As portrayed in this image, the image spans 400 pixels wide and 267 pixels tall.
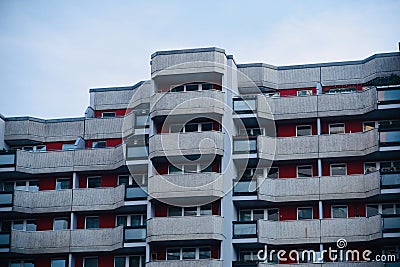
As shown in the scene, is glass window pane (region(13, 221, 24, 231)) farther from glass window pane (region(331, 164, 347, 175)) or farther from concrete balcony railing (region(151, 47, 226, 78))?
glass window pane (region(331, 164, 347, 175))

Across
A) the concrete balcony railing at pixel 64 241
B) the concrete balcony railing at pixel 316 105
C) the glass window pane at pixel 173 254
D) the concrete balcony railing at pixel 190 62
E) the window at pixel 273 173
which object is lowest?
the glass window pane at pixel 173 254

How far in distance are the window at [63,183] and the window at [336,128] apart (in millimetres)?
14979

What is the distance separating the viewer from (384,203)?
2105 inches

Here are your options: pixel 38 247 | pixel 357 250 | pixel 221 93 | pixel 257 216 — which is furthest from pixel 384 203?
pixel 38 247

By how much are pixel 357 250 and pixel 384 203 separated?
3024mm

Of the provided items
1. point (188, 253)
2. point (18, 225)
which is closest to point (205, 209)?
point (188, 253)

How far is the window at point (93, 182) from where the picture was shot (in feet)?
189

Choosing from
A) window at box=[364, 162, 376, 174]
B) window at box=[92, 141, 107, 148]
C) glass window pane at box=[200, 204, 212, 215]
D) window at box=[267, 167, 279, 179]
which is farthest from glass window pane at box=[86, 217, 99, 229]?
window at box=[364, 162, 376, 174]

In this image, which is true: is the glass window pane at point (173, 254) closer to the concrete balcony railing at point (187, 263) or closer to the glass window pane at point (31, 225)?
the concrete balcony railing at point (187, 263)

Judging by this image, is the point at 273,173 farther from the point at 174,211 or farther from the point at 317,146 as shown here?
the point at 174,211

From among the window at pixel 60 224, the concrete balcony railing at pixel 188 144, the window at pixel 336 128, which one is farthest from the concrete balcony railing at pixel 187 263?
the window at pixel 336 128

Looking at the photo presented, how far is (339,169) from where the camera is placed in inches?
2154

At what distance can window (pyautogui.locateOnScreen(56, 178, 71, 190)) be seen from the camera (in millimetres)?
57719

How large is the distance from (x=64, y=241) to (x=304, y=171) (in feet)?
44.4
